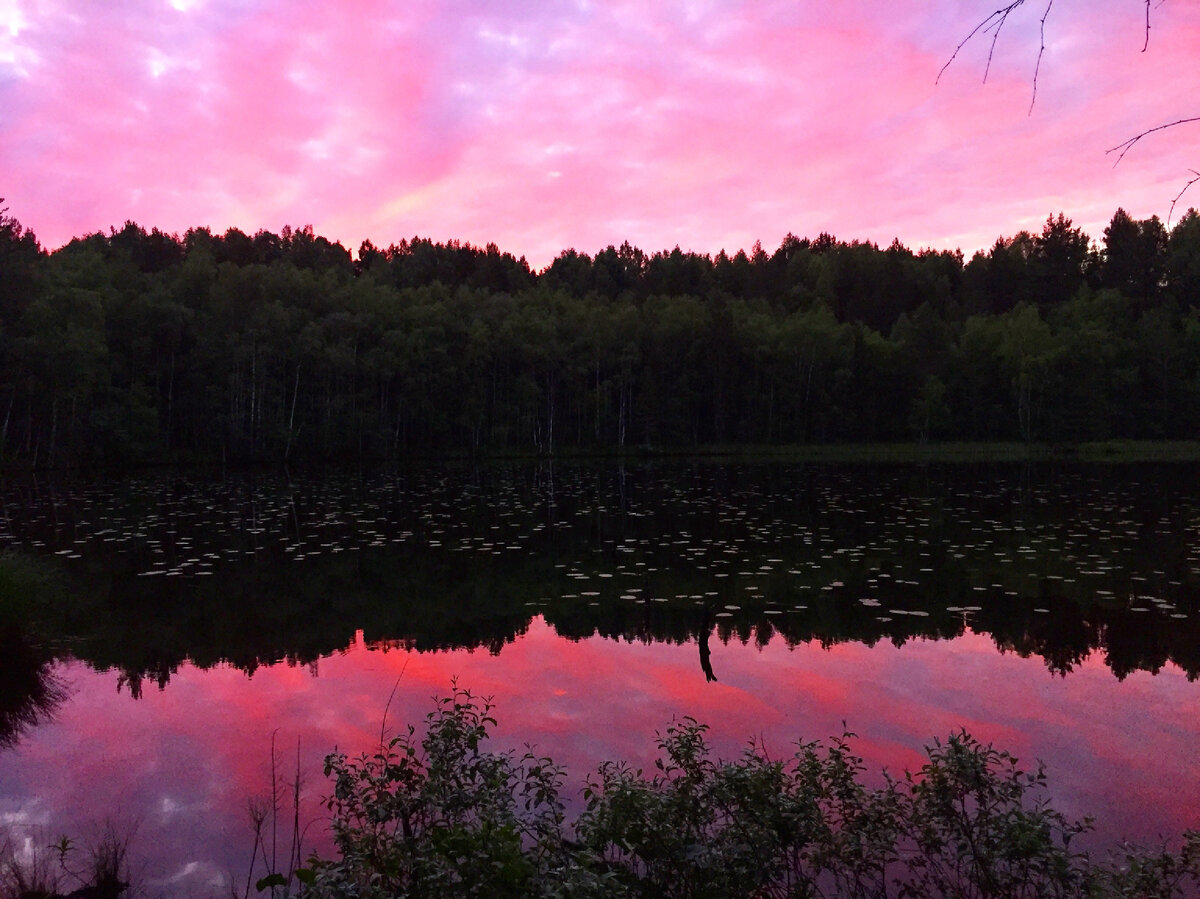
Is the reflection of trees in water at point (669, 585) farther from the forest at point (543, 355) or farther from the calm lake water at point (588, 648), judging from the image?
the forest at point (543, 355)

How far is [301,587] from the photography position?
17.5 metres

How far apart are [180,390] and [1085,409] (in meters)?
74.1

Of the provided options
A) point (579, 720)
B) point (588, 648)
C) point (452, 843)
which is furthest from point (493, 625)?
point (452, 843)

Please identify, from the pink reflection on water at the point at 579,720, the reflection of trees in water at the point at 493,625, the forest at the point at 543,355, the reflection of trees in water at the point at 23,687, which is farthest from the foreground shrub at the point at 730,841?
the forest at the point at 543,355

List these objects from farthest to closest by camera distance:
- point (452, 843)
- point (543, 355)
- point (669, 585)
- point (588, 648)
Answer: point (543, 355) → point (669, 585) → point (588, 648) → point (452, 843)

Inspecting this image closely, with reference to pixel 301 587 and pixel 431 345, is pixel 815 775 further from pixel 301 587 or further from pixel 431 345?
pixel 431 345

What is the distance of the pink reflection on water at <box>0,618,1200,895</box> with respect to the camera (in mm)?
7492

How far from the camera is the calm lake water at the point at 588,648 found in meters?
8.28

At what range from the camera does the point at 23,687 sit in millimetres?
11117

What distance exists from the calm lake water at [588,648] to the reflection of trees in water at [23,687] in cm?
8

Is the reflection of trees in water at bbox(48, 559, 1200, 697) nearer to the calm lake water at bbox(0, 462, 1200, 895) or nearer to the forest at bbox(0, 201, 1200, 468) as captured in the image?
the calm lake water at bbox(0, 462, 1200, 895)

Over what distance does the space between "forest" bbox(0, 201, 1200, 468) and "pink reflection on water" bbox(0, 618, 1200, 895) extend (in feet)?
126

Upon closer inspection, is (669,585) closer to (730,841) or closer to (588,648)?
(588,648)

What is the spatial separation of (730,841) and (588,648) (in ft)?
26.4
